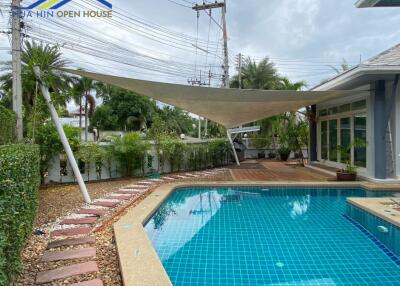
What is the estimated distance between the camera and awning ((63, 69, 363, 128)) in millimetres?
7230

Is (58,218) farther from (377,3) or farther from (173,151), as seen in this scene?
(377,3)

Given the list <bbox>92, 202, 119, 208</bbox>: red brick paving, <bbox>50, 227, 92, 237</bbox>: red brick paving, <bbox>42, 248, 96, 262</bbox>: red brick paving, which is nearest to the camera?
<bbox>42, 248, 96, 262</bbox>: red brick paving

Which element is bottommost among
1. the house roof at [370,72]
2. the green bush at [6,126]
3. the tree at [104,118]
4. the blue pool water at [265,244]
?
the blue pool water at [265,244]

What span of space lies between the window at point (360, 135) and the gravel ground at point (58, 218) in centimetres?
708

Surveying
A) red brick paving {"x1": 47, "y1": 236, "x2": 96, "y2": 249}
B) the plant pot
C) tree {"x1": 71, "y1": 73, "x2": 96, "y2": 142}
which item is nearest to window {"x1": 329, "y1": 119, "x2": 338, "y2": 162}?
the plant pot

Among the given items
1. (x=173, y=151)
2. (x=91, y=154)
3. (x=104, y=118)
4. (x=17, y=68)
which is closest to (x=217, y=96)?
(x=173, y=151)

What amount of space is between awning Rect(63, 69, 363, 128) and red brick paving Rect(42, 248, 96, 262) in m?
3.86

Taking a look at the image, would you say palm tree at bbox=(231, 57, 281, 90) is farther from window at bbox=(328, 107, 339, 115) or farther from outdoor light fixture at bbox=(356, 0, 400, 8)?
outdoor light fixture at bbox=(356, 0, 400, 8)

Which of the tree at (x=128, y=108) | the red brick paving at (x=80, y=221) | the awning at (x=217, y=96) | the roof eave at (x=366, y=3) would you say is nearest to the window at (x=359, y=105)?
the awning at (x=217, y=96)

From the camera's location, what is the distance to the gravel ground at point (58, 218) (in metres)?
3.14

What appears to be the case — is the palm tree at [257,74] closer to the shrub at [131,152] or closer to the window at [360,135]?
the window at [360,135]

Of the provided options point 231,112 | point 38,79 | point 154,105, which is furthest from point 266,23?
point 154,105

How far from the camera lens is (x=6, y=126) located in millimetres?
5824

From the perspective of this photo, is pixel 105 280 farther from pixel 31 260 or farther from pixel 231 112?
pixel 231 112
